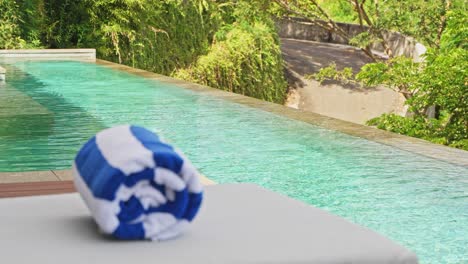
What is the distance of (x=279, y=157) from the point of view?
5887 millimetres

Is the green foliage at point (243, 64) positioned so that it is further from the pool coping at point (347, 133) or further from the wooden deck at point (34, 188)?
the wooden deck at point (34, 188)

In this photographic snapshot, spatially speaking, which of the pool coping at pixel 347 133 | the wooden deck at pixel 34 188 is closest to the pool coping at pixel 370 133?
the pool coping at pixel 347 133

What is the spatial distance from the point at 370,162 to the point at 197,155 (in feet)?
3.86

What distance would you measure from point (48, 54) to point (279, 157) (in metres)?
10.3

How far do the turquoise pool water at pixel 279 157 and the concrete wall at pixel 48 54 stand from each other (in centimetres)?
570

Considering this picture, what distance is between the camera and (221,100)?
8844 mm

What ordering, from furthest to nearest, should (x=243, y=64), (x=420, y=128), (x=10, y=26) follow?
1. (x=243, y=64)
2. (x=10, y=26)
3. (x=420, y=128)

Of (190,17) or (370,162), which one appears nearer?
(370,162)

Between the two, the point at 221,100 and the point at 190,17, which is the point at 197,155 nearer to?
the point at 221,100

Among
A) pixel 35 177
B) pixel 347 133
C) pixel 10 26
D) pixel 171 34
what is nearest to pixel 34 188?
pixel 35 177

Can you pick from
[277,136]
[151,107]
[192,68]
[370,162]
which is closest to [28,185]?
[370,162]

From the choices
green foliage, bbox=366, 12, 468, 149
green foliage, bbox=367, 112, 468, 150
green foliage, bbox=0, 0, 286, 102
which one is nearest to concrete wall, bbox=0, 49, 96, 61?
green foliage, bbox=0, 0, 286, 102

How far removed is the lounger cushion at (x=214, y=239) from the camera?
6.07 feet

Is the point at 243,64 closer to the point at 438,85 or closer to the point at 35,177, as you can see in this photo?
the point at 438,85
